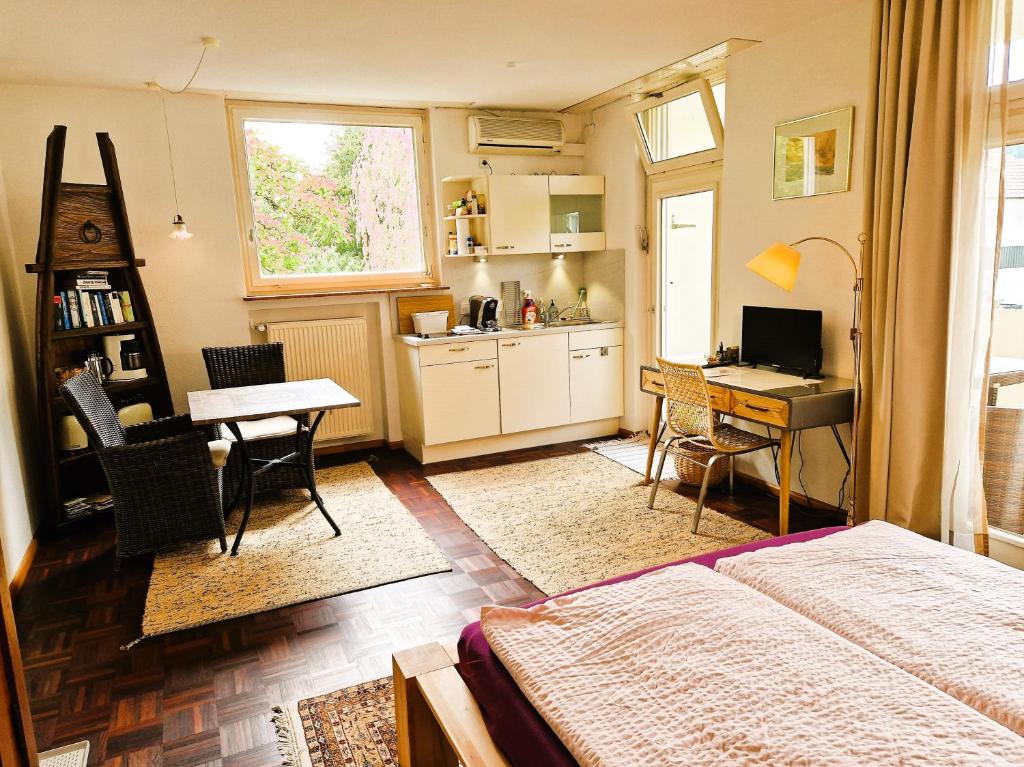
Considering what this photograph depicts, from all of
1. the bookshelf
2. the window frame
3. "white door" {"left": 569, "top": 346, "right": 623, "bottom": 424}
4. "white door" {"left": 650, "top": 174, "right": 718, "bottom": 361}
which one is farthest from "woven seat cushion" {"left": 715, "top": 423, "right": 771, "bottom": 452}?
the bookshelf

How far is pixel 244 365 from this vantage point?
429 centimetres

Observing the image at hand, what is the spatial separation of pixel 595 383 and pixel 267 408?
269 cm

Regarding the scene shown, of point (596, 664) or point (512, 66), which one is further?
point (512, 66)

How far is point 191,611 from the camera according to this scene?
2846 mm

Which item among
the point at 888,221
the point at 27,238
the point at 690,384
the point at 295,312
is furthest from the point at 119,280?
the point at 888,221

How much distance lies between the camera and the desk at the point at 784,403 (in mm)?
3109

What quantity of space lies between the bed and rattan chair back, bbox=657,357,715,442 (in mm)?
1474

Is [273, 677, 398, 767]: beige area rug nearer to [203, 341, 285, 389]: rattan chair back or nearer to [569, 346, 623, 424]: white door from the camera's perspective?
[203, 341, 285, 389]: rattan chair back

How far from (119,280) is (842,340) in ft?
13.7

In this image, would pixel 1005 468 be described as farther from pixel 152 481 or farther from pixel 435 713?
pixel 152 481

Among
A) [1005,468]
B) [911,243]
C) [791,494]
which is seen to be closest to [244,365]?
[791,494]

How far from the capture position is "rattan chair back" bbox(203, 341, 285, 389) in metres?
4.20

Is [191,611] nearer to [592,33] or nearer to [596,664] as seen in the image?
[596,664]

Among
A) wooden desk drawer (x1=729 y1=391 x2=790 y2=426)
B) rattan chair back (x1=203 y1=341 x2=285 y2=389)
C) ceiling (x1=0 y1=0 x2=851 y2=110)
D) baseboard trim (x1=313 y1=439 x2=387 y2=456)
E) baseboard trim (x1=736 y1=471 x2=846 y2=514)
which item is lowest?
baseboard trim (x1=736 y1=471 x2=846 y2=514)
